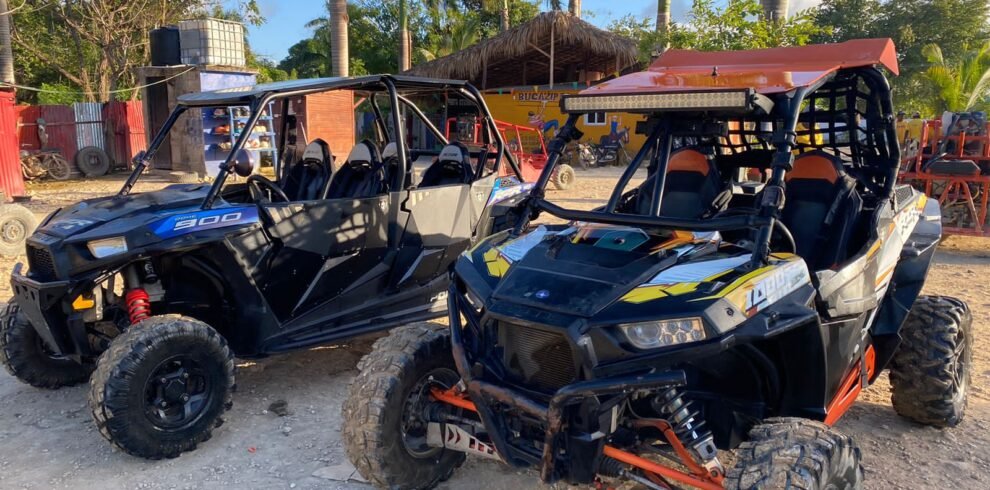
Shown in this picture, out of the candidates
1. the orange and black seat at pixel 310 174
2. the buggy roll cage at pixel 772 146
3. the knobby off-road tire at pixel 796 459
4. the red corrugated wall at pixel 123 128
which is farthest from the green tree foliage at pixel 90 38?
the knobby off-road tire at pixel 796 459

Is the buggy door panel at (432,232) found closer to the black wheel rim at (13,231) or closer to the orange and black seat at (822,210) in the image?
the orange and black seat at (822,210)

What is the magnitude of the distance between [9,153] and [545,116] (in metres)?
16.7

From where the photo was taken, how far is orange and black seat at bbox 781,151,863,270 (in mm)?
4109

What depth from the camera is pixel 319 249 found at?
5.29m

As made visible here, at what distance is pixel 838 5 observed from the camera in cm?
3359

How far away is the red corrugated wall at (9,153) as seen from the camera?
1338 cm

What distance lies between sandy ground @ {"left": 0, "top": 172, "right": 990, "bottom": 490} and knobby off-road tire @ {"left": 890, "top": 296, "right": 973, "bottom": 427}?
165 millimetres

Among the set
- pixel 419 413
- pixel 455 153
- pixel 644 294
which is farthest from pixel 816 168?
pixel 455 153

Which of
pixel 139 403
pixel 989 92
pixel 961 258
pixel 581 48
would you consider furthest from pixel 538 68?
pixel 139 403

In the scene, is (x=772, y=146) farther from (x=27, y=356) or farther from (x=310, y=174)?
(x=27, y=356)

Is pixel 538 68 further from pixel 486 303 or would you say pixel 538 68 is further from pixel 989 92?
pixel 486 303

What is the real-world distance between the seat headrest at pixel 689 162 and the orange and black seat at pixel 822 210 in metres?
0.55

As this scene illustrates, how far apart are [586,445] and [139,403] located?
Result: 8.71 ft

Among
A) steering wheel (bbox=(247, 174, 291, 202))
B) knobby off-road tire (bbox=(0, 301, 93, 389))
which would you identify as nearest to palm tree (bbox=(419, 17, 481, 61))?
steering wheel (bbox=(247, 174, 291, 202))
